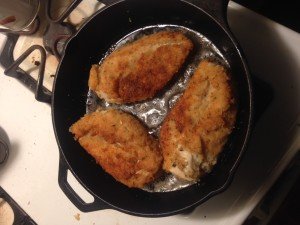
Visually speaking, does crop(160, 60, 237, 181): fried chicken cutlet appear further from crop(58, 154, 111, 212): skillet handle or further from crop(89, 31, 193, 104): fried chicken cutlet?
crop(58, 154, 111, 212): skillet handle

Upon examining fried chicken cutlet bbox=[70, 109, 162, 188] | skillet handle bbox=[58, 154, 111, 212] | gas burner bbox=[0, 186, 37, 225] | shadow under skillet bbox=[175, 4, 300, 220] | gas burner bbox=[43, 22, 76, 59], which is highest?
shadow under skillet bbox=[175, 4, 300, 220]

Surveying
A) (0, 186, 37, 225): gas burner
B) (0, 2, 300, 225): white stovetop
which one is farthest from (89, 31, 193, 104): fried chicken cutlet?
(0, 186, 37, 225): gas burner

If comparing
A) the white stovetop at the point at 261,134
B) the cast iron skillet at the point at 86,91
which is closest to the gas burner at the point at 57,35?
the cast iron skillet at the point at 86,91

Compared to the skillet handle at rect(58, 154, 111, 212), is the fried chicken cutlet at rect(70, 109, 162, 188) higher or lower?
higher

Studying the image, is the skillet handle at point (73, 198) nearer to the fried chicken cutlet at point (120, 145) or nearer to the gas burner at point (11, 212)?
the fried chicken cutlet at point (120, 145)

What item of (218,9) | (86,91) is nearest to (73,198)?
(86,91)

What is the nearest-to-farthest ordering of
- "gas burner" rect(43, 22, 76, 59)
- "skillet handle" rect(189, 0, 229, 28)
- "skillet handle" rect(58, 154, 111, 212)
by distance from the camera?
"skillet handle" rect(189, 0, 229, 28), "skillet handle" rect(58, 154, 111, 212), "gas burner" rect(43, 22, 76, 59)

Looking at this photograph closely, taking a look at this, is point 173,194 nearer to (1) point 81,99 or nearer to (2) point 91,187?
(2) point 91,187
